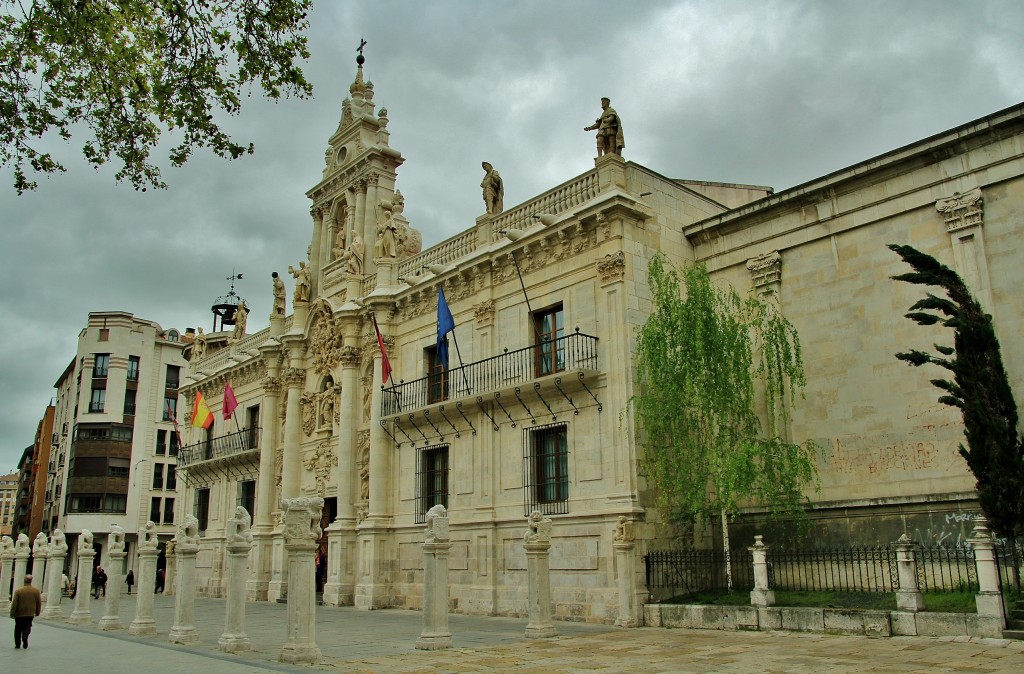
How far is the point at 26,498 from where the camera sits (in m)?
68.4

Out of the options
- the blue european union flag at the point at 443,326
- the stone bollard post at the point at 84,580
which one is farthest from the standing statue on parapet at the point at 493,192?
the stone bollard post at the point at 84,580

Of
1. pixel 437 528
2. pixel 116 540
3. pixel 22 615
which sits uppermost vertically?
pixel 437 528

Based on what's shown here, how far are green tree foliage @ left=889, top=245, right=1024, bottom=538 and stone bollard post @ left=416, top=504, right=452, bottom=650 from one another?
749 centimetres

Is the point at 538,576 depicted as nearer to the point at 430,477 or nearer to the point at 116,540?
the point at 430,477

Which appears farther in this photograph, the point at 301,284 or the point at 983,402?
the point at 301,284

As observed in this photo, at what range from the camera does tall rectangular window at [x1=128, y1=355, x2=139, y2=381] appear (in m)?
51.2

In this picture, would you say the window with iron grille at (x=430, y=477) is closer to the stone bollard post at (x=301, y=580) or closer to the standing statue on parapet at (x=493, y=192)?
the standing statue on parapet at (x=493, y=192)

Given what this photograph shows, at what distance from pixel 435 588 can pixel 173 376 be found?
45608mm

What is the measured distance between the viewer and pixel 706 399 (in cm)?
1578

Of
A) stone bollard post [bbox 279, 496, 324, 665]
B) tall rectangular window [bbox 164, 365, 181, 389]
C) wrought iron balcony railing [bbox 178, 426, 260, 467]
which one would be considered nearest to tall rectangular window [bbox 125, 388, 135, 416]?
tall rectangular window [bbox 164, 365, 181, 389]

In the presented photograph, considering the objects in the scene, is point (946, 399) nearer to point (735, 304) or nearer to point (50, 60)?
point (735, 304)

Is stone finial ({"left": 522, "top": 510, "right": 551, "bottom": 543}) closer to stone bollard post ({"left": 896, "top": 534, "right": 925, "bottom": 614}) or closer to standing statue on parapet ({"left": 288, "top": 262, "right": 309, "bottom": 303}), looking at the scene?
stone bollard post ({"left": 896, "top": 534, "right": 925, "bottom": 614})

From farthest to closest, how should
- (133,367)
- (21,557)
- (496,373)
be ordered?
(133,367)
(21,557)
(496,373)

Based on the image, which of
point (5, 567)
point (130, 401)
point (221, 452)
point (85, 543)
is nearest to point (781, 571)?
point (85, 543)
